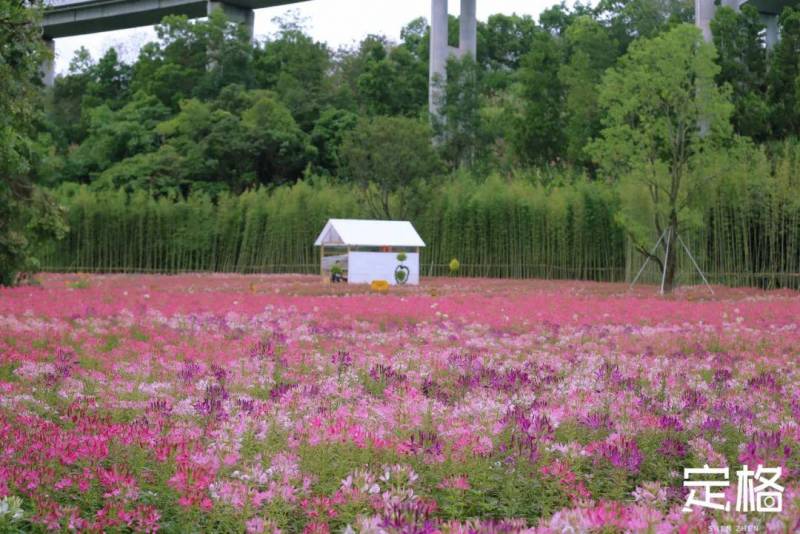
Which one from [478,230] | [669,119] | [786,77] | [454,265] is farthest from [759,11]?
[454,265]

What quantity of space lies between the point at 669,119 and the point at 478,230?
22.4ft

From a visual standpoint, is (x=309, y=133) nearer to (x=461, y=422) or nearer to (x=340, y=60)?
Answer: (x=340, y=60)

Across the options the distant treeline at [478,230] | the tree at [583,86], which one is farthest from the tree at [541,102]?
the distant treeline at [478,230]

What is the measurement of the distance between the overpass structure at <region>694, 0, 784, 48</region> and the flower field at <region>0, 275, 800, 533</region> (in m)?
19.1

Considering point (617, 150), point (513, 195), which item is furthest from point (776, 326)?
point (513, 195)

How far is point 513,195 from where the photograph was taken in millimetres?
22109

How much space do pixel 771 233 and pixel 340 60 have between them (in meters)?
28.1

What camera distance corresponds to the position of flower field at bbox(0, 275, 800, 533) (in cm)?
234

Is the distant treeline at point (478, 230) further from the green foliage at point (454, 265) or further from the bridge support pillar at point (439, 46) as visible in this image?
the bridge support pillar at point (439, 46)

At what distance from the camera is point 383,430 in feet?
10.2

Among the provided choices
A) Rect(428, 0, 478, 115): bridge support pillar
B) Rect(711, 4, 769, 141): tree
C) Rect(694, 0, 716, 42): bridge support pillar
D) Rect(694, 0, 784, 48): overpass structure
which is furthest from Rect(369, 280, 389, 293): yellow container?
Rect(428, 0, 478, 115): bridge support pillar

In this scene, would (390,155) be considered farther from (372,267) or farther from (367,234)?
(372,267)

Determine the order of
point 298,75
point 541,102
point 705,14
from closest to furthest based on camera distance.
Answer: point 705,14 → point 541,102 → point 298,75

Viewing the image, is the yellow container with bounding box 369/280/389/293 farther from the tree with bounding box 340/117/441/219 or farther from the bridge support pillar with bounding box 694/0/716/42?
the bridge support pillar with bounding box 694/0/716/42
